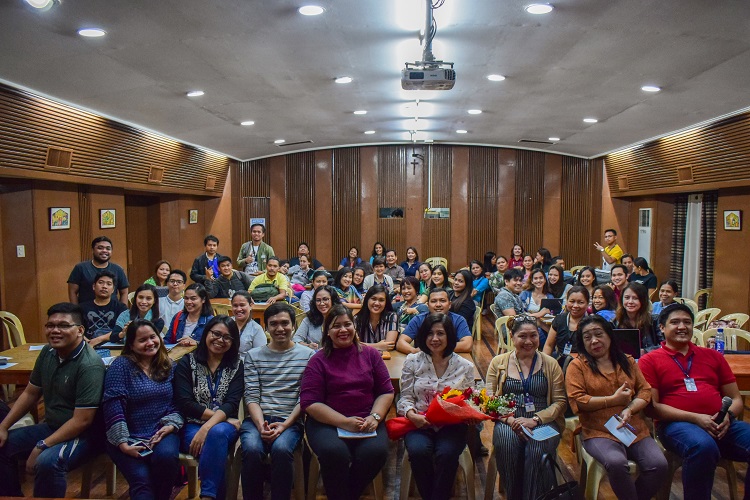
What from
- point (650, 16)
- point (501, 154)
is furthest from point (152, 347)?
point (501, 154)

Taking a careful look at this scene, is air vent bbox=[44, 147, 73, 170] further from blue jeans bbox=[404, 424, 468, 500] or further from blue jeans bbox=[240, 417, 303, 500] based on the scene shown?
blue jeans bbox=[404, 424, 468, 500]

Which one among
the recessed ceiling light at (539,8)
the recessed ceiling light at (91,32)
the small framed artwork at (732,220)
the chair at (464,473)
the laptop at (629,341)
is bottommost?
the chair at (464,473)

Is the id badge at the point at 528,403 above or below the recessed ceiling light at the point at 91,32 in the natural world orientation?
below

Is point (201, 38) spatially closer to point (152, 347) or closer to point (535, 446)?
point (152, 347)

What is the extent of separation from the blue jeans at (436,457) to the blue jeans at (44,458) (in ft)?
6.37

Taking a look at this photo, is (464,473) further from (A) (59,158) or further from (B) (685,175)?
(B) (685,175)

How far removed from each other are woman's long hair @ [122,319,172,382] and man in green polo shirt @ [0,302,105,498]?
193 millimetres

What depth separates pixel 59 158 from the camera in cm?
648

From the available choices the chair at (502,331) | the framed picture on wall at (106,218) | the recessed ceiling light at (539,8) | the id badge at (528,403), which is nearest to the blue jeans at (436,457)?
the id badge at (528,403)

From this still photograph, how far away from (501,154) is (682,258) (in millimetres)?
4486

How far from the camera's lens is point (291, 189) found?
13.3 meters

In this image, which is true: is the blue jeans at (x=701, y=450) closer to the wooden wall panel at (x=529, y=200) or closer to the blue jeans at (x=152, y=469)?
the blue jeans at (x=152, y=469)

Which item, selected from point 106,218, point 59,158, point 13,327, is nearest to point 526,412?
point 13,327

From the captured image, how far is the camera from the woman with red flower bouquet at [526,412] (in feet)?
11.1
